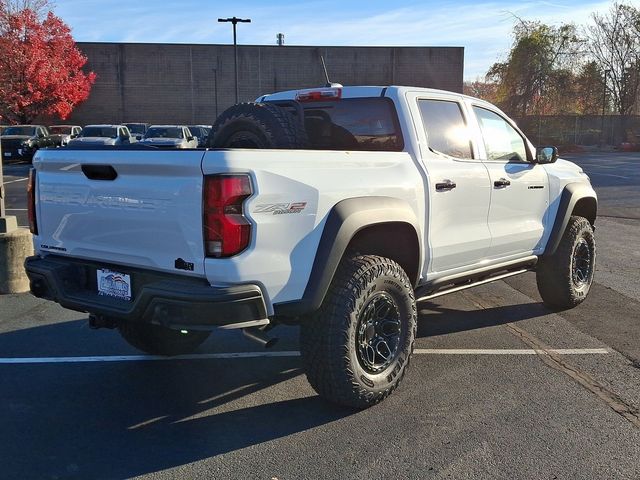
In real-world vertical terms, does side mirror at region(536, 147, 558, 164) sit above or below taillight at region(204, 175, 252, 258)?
above

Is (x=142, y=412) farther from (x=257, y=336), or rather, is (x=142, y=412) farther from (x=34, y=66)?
(x=34, y=66)

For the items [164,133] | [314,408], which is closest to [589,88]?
[164,133]

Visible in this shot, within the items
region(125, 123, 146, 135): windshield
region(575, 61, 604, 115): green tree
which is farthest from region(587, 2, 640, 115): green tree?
region(125, 123, 146, 135): windshield

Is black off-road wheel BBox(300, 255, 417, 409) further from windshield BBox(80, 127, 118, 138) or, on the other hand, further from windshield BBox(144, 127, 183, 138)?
windshield BBox(80, 127, 118, 138)

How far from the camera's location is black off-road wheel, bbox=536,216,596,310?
6.02 meters

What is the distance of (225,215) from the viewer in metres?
3.13

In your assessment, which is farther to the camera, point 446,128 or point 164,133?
point 164,133

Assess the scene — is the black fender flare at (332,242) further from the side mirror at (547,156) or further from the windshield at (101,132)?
the windshield at (101,132)

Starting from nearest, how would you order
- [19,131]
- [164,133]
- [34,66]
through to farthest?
[164,133]
[19,131]
[34,66]

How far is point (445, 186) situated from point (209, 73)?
42222 millimetres

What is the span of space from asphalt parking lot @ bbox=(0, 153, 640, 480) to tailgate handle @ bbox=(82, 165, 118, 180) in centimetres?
147

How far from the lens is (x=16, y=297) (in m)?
6.59

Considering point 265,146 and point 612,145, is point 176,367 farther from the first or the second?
point 612,145

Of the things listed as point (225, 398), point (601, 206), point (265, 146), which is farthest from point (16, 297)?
point (601, 206)
